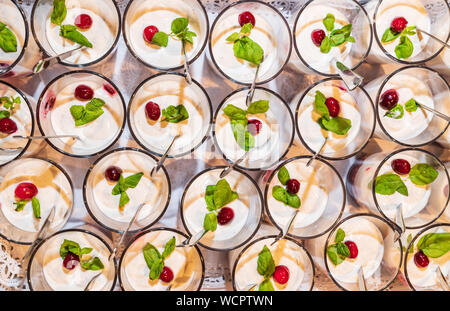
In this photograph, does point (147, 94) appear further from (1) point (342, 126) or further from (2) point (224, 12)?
(1) point (342, 126)

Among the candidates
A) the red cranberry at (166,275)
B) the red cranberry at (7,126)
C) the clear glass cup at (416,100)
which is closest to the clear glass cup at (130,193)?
the red cranberry at (166,275)

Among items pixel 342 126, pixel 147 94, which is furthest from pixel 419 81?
pixel 147 94

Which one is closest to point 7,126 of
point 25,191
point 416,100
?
point 25,191

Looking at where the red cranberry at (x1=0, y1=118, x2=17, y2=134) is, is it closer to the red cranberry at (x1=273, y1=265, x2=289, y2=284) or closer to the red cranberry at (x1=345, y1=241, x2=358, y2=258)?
the red cranberry at (x1=273, y1=265, x2=289, y2=284)

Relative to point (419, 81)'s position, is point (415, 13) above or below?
above

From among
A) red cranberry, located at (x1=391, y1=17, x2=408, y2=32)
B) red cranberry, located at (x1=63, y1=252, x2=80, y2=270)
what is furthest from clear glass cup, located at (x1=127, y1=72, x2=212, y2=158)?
red cranberry, located at (x1=391, y1=17, x2=408, y2=32)
